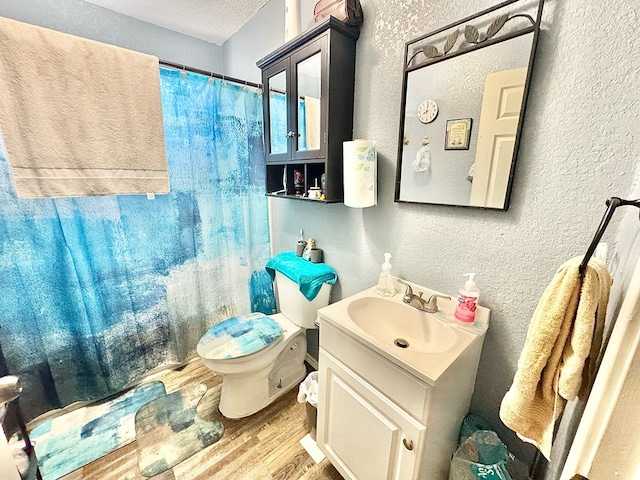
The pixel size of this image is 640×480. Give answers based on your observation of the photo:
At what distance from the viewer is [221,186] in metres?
1.73

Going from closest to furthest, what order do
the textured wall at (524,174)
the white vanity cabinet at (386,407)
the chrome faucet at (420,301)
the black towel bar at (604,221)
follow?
the black towel bar at (604,221), the textured wall at (524,174), the white vanity cabinet at (386,407), the chrome faucet at (420,301)

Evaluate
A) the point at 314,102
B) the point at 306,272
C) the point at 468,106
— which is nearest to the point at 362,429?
the point at 306,272

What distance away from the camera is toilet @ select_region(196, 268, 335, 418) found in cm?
134

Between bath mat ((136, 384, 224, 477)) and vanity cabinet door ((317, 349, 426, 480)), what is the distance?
2.20 feet

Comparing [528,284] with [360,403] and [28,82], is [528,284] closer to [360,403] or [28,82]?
[360,403]

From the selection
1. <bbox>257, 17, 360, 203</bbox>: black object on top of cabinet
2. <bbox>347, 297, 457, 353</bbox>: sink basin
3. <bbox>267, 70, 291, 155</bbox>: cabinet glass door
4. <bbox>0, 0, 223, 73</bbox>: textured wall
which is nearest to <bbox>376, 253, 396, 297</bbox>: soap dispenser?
<bbox>347, 297, 457, 353</bbox>: sink basin

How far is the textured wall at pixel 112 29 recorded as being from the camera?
1486 mm

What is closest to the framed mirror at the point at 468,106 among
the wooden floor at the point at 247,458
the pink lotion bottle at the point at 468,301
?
the pink lotion bottle at the point at 468,301

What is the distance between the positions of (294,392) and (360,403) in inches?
34.7

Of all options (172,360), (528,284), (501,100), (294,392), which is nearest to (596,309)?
(528,284)

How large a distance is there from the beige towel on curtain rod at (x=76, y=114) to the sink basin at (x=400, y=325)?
1.26 metres

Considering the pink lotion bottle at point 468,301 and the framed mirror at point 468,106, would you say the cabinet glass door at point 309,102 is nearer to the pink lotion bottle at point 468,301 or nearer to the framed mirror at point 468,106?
the framed mirror at point 468,106

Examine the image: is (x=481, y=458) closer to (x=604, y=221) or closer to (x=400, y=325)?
(x=400, y=325)

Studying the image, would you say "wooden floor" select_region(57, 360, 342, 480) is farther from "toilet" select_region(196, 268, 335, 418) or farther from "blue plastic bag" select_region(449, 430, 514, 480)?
"blue plastic bag" select_region(449, 430, 514, 480)
